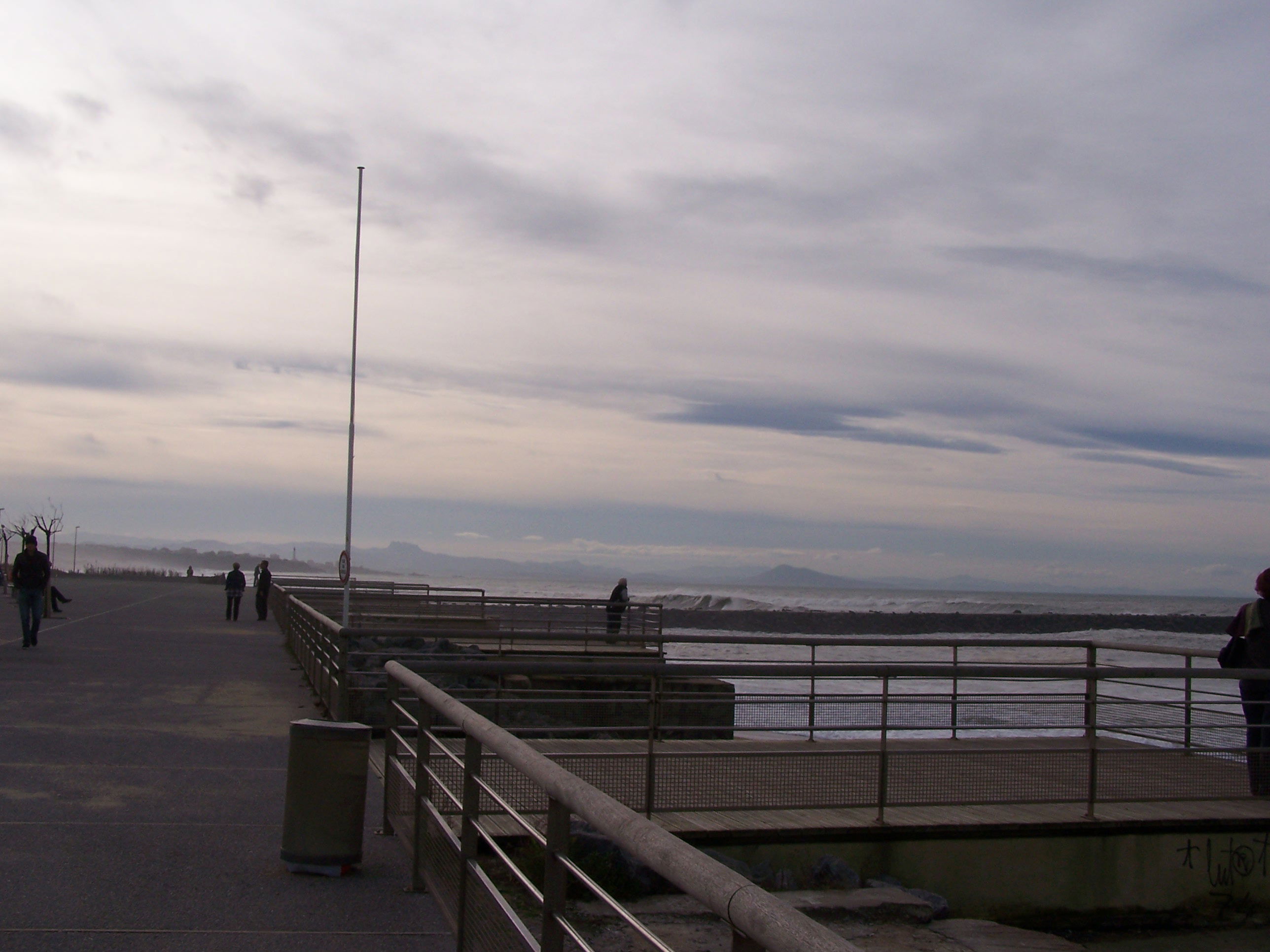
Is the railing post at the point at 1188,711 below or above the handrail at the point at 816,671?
below

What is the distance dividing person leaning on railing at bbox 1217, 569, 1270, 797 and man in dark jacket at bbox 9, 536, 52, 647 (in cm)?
1647

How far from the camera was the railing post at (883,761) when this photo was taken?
820 cm

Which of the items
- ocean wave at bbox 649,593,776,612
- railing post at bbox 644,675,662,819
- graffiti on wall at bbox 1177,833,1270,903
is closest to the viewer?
railing post at bbox 644,675,662,819

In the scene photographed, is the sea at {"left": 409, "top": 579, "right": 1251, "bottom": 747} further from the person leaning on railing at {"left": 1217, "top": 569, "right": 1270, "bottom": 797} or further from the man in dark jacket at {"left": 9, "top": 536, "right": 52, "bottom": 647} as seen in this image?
the man in dark jacket at {"left": 9, "top": 536, "right": 52, "bottom": 647}

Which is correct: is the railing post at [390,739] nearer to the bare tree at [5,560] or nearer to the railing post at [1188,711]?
the railing post at [1188,711]

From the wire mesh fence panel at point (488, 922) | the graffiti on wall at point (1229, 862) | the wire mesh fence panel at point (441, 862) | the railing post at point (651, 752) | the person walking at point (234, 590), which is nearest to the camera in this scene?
the wire mesh fence panel at point (488, 922)

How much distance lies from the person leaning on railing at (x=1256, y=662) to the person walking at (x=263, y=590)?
27765 mm

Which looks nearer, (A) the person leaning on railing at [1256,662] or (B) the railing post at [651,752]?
(B) the railing post at [651,752]

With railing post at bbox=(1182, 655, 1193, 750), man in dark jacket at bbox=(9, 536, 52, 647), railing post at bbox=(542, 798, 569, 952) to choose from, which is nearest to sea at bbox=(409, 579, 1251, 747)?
railing post at bbox=(1182, 655, 1193, 750)

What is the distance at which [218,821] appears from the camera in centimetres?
753

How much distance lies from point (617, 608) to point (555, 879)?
21.5 metres

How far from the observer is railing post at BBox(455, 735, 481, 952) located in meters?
4.85

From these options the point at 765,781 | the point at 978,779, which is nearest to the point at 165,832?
the point at 765,781

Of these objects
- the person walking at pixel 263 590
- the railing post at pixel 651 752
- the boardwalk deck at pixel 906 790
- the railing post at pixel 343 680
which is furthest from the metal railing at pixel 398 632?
the railing post at pixel 651 752
